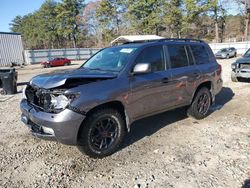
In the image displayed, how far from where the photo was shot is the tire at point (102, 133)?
4.04 m

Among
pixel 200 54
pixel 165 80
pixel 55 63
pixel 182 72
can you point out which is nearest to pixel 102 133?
pixel 165 80

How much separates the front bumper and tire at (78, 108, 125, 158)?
0.57 ft

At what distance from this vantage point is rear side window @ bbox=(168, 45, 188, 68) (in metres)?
5.37

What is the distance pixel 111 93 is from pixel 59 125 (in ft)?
3.11

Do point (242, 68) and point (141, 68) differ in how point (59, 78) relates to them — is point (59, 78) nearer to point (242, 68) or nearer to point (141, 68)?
point (141, 68)

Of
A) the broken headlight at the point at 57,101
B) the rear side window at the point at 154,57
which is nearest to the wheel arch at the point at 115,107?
the broken headlight at the point at 57,101

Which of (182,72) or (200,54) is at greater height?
(200,54)

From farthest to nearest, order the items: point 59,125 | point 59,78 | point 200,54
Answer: point 200,54 → point 59,78 → point 59,125

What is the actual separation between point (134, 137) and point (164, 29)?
2153 inches

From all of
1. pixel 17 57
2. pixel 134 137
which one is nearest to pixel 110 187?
pixel 134 137

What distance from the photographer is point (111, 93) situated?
417cm

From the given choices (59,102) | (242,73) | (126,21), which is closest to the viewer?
(59,102)

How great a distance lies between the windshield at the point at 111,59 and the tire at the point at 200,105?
83.0 inches

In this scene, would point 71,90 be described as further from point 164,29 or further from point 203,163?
point 164,29
